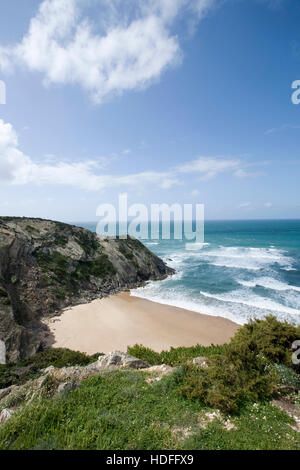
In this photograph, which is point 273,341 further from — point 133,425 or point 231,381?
point 133,425

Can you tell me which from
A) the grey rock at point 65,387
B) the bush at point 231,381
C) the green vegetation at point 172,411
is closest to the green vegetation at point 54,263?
the green vegetation at point 172,411

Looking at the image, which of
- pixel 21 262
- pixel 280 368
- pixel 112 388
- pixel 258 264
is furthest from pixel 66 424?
pixel 258 264

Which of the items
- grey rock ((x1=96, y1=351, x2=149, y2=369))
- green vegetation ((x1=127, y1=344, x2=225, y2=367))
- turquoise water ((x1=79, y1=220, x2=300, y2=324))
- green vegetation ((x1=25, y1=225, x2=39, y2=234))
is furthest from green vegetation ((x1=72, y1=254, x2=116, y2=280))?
grey rock ((x1=96, y1=351, x2=149, y2=369))

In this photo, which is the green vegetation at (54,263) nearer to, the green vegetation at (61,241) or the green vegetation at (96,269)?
the green vegetation at (96,269)

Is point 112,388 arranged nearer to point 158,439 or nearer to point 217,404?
point 158,439

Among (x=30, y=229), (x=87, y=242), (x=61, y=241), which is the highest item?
(x=30, y=229)

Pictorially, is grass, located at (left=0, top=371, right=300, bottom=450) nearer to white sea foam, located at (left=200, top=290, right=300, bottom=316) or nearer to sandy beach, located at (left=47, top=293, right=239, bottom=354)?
sandy beach, located at (left=47, top=293, right=239, bottom=354)

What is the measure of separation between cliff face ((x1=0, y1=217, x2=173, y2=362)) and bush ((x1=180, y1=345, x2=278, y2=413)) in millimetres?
12652

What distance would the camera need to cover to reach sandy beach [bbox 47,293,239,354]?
1661 centimetres

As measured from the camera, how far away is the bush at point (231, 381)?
6282mm

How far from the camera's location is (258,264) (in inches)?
1695

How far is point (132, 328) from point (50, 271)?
49.1 ft

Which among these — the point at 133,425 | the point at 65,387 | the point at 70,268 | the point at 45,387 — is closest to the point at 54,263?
the point at 70,268

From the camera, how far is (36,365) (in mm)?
10898
